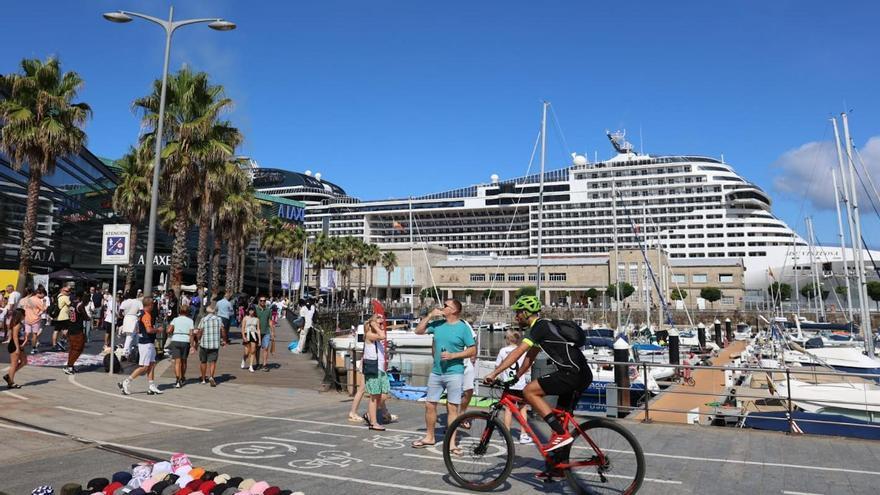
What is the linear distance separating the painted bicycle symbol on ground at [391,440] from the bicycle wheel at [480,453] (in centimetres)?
193

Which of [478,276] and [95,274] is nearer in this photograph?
[95,274]

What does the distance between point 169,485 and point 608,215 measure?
4859 inches

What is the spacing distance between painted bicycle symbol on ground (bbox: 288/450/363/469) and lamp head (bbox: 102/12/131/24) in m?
13.4

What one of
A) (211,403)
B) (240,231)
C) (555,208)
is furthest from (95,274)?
(555,208)

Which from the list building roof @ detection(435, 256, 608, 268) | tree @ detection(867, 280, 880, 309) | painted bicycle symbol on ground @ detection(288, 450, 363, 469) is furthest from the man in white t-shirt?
tree @ detection(867, 280, 880, 309)

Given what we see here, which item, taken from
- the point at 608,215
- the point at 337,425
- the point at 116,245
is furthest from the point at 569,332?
the point at 608,215

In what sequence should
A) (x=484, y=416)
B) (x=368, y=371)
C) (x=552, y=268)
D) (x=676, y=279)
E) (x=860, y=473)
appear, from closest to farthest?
(x=484, y=416) → (x=860, y=473) → (x=368, y=371) → (x=676, y=279) → (x=552, y=268)

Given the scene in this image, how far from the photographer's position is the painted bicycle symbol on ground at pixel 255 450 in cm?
702

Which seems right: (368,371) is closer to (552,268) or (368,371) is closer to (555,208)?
(552,268)

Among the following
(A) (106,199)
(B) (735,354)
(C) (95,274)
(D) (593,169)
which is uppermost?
(D) (593,169)

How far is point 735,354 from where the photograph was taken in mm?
39312

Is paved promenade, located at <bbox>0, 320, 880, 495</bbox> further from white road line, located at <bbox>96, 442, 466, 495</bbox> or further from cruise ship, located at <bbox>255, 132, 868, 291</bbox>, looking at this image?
cruise ship, located at <bbox>255, 132, 868, 291</bbox>

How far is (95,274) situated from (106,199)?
846 cm

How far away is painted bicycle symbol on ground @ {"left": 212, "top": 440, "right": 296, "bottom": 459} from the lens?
7.02m
